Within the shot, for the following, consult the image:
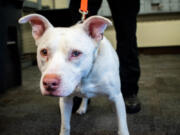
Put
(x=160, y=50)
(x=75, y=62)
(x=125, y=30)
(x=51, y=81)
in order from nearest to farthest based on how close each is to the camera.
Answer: (x=51, y=81) < (x=75, y=62) < (x=125, y=30) < (x=160, y=50)

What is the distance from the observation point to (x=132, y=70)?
1.67 m

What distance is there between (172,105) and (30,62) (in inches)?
108

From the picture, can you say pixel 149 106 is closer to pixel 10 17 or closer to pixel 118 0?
pixel 118 0

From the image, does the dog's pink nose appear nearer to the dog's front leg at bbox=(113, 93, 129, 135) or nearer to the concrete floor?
the dog's front leg at bbox=(113, 93, 129, 135)

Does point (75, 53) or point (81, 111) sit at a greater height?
point (75, 53)

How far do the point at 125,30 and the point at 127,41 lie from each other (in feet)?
0.25

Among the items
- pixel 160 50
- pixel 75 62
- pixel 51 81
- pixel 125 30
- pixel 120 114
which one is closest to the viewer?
pixel 51 81

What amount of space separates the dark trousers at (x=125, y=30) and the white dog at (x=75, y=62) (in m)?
0.39

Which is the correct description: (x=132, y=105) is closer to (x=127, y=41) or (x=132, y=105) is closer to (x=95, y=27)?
(x=127, y=41)

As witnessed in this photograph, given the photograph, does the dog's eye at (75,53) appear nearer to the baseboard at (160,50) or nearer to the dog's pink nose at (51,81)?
the dog's pink nose at (51,81)

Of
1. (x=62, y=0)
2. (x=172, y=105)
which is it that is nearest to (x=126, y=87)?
(x=172, y=105)

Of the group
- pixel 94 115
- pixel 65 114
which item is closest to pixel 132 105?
pixel 94 115

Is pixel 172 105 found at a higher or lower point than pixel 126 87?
lower

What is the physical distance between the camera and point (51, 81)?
0.84m
